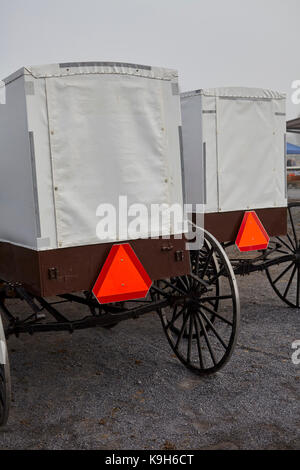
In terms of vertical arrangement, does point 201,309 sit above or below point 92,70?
below

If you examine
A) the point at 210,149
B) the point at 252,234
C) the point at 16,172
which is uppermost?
the point at 210,149

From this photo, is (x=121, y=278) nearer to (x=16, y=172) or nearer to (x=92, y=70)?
(x=16, y=172)

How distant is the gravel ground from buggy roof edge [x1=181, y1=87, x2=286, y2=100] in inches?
102

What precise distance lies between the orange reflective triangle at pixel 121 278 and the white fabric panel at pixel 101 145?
0.21 meters

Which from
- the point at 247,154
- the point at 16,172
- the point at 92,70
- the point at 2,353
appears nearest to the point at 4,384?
the point at 2,353

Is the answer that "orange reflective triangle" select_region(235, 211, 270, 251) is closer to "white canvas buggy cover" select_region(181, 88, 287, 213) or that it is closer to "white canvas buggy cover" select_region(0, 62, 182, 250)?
"white canvas buggy cover" select_region(181, 88, 287, 213)

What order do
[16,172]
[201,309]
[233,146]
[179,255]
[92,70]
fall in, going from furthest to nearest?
[233,146], [201,309], [179,255], [16,172], [92,70]

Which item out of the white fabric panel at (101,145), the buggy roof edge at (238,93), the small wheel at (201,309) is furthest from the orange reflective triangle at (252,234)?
the white fabric panel at (101,145)

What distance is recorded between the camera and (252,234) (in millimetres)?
5766

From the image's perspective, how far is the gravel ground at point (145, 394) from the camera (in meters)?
3.50

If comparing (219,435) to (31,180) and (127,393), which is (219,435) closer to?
(127,393)

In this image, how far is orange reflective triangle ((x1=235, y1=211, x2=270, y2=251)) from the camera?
5.70 m

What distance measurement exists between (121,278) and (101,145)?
0.98m
